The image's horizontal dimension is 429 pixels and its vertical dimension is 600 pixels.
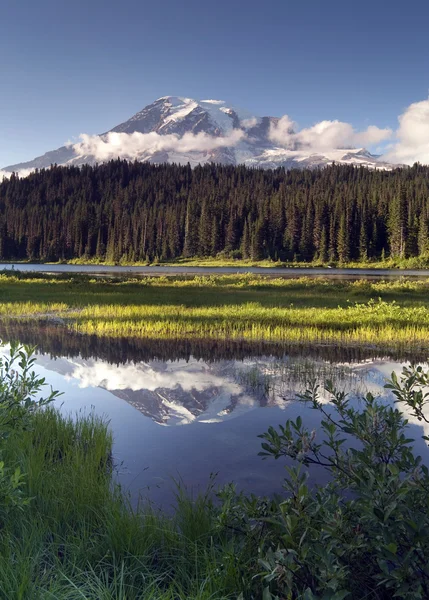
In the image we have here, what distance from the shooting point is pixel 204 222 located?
15675 centimetres

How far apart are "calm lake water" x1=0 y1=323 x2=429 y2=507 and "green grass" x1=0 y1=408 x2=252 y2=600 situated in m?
1.10

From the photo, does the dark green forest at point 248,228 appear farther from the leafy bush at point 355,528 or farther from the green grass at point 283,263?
the leafy bush at point 355,528

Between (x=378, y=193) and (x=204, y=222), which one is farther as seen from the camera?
(x=204, y=222)

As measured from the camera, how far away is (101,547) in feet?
16.5

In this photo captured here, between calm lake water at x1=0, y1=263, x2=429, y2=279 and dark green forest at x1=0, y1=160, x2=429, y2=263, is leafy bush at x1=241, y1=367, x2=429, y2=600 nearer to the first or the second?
calm lake water at x1=0, y1=263, x2=429, y2=279

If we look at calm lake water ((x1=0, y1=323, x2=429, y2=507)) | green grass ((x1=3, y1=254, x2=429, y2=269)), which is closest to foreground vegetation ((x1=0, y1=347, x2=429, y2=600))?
calm lake water ((x1=0, y1=323, x2=429, y2=507))

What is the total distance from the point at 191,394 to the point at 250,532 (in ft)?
29.8

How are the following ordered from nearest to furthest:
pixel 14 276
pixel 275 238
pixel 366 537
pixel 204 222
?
pixel 366 537
pixel 14 276
pixel 275 238
pixel 204 222

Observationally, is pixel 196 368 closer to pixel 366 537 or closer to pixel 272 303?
pixel 366 537

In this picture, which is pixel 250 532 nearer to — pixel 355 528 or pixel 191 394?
pixel 355 528

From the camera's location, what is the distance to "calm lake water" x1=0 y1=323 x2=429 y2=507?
8.04 m

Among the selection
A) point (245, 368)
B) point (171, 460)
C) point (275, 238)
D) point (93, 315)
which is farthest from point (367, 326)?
point (275, 238)

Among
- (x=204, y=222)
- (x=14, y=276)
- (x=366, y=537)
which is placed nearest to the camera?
(x=366, y=537)

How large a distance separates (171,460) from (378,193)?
151 meters
